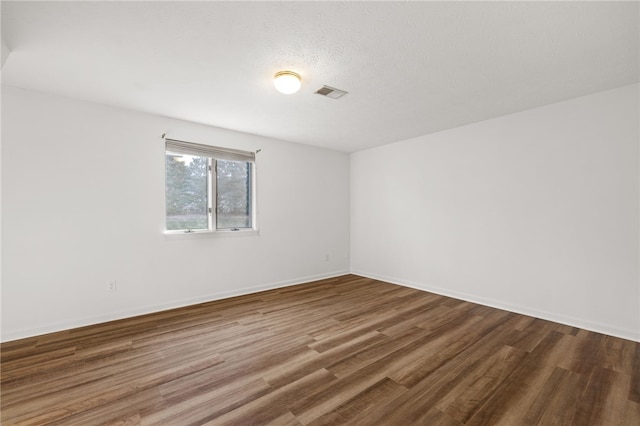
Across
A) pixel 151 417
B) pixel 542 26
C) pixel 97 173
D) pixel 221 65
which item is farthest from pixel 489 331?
pixel 97 173

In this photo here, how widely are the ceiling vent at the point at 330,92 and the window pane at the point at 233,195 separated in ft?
6.44

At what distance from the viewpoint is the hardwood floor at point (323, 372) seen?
1.69 m

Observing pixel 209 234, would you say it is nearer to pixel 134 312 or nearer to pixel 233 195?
pixel 233 195

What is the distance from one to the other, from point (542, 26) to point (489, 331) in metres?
2.69

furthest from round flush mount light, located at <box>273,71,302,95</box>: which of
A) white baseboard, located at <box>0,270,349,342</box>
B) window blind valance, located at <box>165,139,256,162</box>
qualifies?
white baseboard, located at <box>0,270,349,342</box>

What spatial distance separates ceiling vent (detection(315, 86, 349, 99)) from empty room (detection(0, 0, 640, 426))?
0.02 m

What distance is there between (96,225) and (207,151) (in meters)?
1.57

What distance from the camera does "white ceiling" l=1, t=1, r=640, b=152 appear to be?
174 cm

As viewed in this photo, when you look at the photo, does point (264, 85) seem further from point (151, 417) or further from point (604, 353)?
point (604, 353)

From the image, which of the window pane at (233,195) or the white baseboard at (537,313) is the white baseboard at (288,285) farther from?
the window pane at (233,195)

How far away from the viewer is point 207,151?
153 inches

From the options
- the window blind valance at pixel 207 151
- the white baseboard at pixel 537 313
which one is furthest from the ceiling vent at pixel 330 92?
the white baseboard at pixel 537 313

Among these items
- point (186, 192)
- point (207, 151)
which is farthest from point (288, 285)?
point (207, 151)

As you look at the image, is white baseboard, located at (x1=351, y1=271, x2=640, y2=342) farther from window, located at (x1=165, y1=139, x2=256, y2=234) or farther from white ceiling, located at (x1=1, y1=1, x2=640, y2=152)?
window, located at (x1=165, y1=139, x2=256, y2=234)
